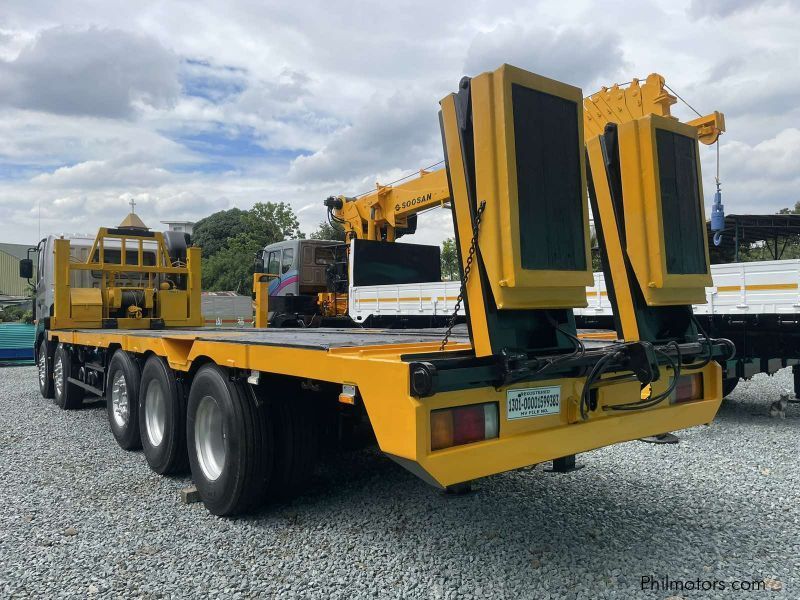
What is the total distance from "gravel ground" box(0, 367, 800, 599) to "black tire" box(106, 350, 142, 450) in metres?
0.31

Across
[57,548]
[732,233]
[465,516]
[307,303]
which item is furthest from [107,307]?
[732,233]

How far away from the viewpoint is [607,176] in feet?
12.7

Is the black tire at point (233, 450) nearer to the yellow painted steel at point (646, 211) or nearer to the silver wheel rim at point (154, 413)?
the silver wheel rim at point (154, 413)

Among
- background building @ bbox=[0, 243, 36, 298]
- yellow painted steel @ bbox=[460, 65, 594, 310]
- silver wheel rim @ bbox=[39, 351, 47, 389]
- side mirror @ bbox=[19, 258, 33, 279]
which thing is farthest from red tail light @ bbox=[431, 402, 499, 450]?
background building @ bbox=[0, 243, 36, 298]

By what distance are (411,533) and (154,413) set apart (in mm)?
2765

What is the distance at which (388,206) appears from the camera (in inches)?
515

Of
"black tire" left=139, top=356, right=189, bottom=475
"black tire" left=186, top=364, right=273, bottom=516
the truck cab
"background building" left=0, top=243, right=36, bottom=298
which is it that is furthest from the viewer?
"background building" left=0, top=243, right=36, bottom=298

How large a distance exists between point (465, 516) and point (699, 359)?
181 cm

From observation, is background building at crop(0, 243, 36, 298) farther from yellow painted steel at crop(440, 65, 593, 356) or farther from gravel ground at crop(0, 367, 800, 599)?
yellow painted steel at crop(440, 65, 593, 356)

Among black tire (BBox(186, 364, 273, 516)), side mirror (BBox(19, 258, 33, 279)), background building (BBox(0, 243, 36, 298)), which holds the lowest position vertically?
black tire (BBox(186, 364, 273, 516))

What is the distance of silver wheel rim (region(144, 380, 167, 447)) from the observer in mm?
5258

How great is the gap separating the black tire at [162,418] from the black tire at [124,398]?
0.28 meters

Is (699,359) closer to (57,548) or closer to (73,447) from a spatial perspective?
(57,548)

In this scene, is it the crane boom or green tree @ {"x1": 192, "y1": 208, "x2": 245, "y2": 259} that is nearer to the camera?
the crane boom
